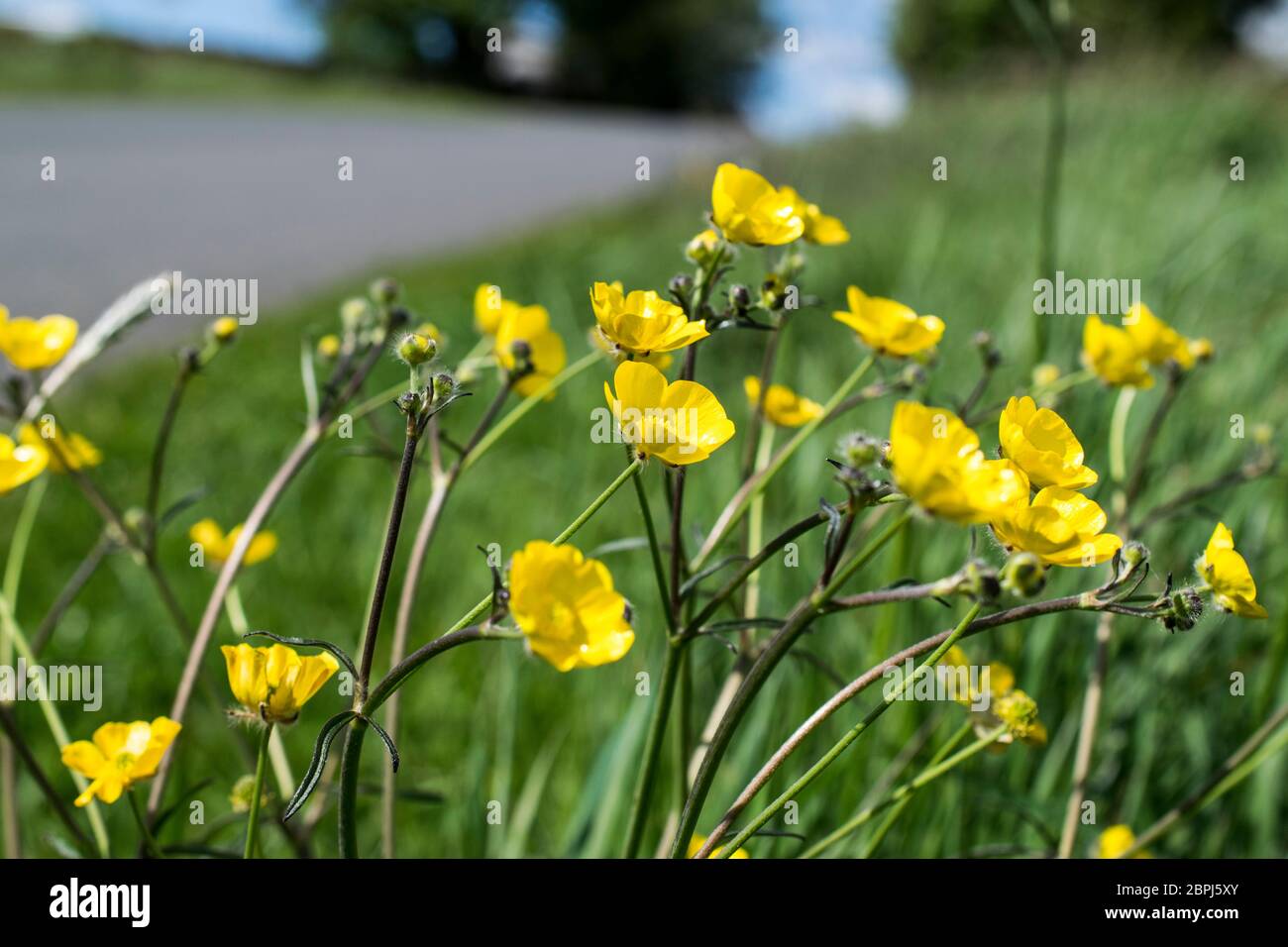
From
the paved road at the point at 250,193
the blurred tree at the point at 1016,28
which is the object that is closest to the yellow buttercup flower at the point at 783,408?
the paved road at the point at 250,193

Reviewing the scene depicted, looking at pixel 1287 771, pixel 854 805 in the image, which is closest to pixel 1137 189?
pixel 1287 771

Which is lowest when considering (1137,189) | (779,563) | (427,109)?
(779,563)

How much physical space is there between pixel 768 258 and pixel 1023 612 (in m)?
0.36

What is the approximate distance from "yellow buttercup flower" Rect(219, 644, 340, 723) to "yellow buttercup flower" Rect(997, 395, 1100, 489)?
0.38 m

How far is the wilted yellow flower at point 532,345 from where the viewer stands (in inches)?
30.9

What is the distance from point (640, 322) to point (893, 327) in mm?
211

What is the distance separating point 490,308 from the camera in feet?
2.67

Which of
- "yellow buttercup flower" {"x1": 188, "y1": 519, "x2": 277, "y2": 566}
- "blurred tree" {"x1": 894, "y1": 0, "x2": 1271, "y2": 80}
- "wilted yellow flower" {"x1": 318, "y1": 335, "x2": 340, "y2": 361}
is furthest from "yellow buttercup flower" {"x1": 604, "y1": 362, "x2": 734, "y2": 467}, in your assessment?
"blurred tree" {"x1": 894, "y1": 0, "x2": 1271, "y2": 80}

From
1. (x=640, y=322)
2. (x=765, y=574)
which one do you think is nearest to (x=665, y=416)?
(x=640, y=322)

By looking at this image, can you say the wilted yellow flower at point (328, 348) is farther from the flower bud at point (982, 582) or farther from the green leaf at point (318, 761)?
the flower bud at point (982, 582)

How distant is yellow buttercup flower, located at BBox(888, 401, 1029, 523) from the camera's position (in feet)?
1.49

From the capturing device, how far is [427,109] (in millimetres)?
16547

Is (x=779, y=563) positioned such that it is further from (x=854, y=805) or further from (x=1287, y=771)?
(x=1287, y=771)

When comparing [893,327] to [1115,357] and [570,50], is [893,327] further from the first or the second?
[570,50]
